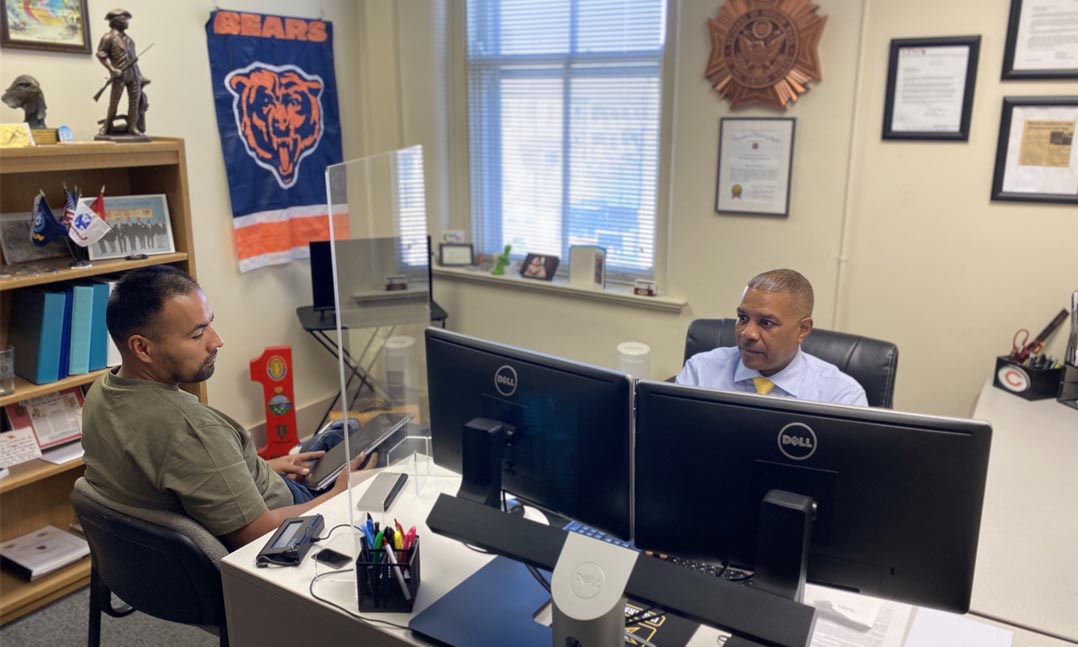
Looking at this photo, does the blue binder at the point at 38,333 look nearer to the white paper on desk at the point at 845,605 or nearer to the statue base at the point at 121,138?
the statue base at the point at 121,138

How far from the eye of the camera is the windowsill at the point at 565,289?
3625 millimetres

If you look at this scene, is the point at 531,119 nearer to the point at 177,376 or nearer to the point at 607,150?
the point at 607,150

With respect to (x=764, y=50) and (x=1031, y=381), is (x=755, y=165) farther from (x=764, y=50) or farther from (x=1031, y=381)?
(x=1031, y=381)

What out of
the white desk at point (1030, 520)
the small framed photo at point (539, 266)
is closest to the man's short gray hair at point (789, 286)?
the white desk at point (1030, 520)

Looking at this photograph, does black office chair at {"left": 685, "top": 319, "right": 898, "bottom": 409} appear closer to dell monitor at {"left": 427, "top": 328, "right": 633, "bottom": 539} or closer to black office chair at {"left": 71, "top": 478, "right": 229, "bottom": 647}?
dell monitor at {"left": 427, "top": 328, "right": 633, "bottom": 539}

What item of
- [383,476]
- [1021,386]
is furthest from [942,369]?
[383,476]

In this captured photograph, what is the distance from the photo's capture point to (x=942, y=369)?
307cm

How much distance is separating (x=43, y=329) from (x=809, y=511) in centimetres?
257

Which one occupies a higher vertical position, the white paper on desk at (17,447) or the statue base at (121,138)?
the statue base at (121,138)

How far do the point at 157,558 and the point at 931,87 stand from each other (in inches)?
117

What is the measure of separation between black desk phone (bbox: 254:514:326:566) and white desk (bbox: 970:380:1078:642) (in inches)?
56.0

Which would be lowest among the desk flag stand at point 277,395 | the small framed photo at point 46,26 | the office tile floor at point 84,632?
the office tile floor at point 84,632

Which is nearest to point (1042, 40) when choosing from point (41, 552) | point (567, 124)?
point (567, 124)

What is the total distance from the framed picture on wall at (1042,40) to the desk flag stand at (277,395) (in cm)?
332
